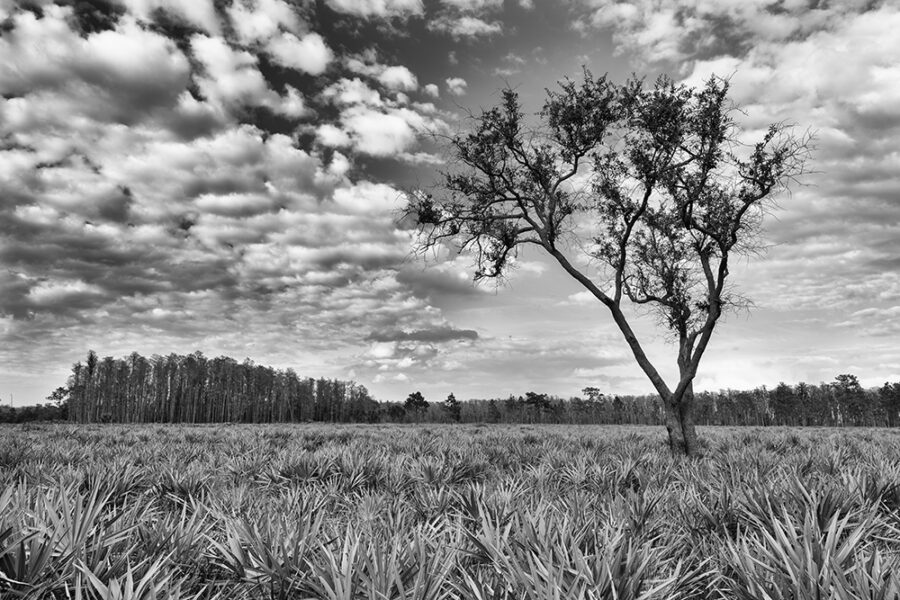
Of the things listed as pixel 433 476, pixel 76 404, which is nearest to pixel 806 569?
pixel 433 476

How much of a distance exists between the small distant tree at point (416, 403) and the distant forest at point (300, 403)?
27cm

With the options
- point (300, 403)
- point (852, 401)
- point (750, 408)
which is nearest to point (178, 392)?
point (300, 403)

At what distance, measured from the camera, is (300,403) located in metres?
141

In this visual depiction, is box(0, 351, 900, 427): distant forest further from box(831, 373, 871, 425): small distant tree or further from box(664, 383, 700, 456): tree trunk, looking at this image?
box(664, 383, 700, 456): tree trunk

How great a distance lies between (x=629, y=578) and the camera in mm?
2494

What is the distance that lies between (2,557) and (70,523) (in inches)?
12.3

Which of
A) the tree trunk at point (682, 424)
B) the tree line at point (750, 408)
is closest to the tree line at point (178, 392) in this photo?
the tree line at point (750, 408)

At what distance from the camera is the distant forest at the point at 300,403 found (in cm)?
11812

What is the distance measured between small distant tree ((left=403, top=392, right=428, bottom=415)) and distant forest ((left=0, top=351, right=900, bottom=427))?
27 centimetres

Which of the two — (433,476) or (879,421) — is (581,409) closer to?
(879,421)

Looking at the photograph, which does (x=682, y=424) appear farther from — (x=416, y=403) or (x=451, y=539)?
(x=416, y=403)

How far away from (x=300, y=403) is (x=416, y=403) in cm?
3499

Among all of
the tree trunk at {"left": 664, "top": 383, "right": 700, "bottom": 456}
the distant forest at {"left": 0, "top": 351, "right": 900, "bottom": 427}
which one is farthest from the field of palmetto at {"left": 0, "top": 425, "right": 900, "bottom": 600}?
the distant forest at {"left": 0, "top": 351, "right": 900, "bottom": 427}

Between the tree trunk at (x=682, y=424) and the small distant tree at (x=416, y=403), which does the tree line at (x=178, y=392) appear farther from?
the tree trunk at (x=682, y=424)
